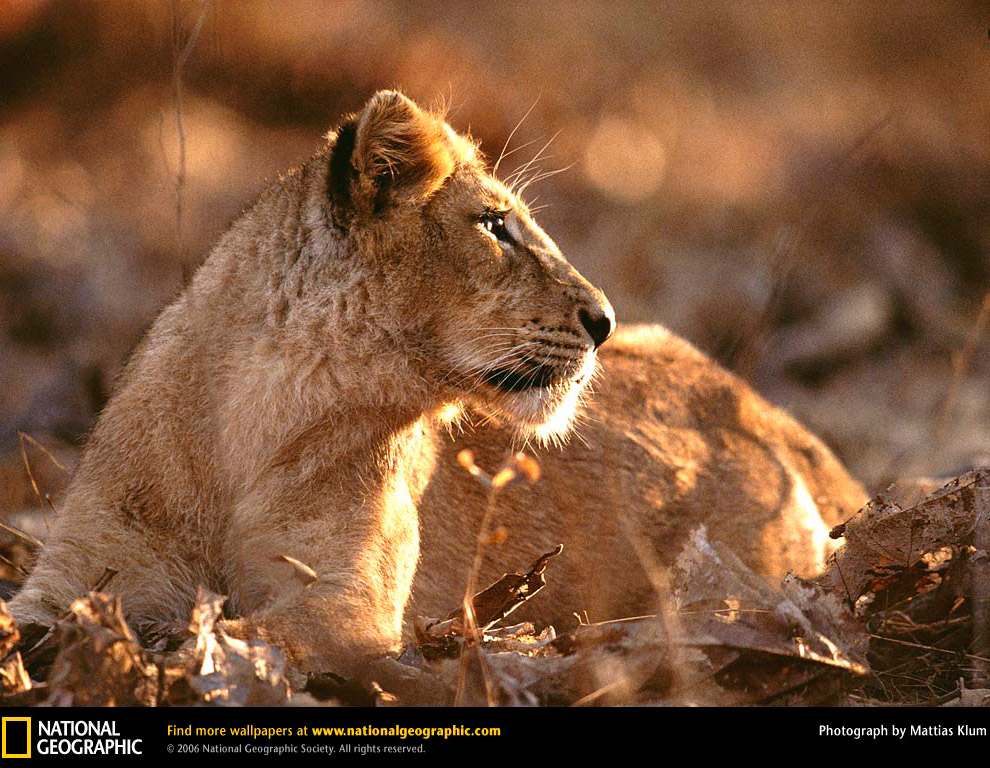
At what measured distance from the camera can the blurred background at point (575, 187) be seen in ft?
30.4

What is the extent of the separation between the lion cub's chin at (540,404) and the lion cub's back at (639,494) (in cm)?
63

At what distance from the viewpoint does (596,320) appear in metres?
4.41

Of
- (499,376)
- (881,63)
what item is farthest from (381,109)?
(881,63)

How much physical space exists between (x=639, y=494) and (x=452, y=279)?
67.6 inches

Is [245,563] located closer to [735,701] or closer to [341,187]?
[341,187]

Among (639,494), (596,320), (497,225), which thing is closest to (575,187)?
(639,494)

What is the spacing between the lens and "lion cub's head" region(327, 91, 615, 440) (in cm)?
421

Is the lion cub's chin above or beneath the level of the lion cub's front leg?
above

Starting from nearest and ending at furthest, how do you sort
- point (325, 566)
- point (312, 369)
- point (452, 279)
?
1. point (325, 566)
2. point (312, 369)
3. point (452, 279)
